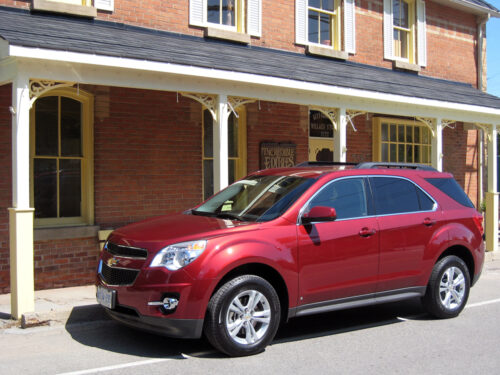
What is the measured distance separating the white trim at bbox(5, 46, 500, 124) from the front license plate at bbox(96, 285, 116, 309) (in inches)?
113

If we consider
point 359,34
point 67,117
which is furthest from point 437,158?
point 67,117

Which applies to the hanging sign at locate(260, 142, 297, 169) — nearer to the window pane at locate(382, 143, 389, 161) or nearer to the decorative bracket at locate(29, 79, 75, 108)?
the window pane at locate(382, 143, 389, 161)

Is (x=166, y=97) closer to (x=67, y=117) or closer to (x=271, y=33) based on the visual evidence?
(x=67, y=117)

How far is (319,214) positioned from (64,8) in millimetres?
5677

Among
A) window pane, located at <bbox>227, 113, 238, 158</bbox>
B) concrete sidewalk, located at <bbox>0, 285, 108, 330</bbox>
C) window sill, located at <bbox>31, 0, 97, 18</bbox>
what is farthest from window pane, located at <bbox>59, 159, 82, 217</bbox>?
window pane, located at <bbox>227, 113, 238, 158</bbox>

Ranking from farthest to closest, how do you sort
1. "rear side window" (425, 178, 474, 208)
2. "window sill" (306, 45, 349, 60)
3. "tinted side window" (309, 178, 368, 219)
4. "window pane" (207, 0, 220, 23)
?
"window sill" (306, 45, 349, 60), "window pane" (207, 0, 220, 23), "rear side window" (425, 178, 474, 208), "tinted side window" (309, 178, 368, 219)

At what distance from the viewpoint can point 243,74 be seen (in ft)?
28.0

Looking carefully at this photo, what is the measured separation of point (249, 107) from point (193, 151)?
5.16 feet

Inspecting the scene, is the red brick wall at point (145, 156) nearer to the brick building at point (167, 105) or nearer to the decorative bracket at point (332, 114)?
the brick building at point (167, 105)

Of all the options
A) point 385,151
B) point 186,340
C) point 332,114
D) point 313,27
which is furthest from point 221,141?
point 385,151

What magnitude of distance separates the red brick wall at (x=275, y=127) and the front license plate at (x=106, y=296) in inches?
226

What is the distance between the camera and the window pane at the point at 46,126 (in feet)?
28.9

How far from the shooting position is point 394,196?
662cm

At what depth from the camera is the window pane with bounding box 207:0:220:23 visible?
35.9ft
